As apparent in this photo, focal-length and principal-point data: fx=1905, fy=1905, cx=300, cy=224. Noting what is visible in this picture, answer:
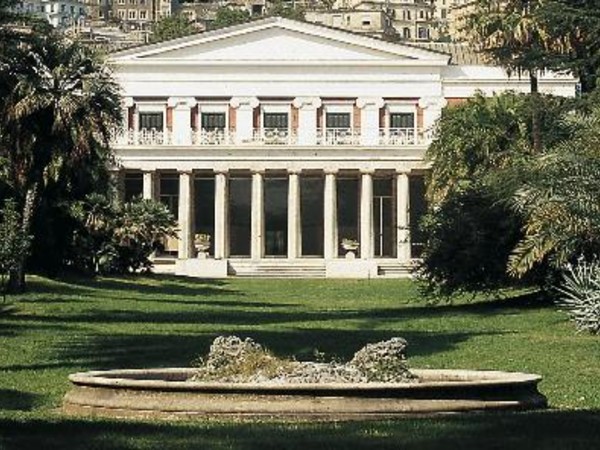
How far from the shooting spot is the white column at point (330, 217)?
336 feet

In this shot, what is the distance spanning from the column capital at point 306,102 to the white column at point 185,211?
7855mm

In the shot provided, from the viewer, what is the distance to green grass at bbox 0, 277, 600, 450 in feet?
56.1

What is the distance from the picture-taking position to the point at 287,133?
105 meters

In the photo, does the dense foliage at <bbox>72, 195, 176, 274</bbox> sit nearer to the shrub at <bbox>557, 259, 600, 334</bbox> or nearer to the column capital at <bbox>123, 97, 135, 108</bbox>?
the column capital at <bbox>123, 97, 135, 108</bbox>

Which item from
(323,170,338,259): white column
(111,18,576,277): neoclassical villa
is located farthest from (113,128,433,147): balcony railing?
(323,170,338,259): white column

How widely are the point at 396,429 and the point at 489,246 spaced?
119 ft

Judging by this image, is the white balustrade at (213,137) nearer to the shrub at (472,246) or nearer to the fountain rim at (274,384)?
the shrub at (472,246)

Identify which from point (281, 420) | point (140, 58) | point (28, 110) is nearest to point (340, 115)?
point (140, 58)

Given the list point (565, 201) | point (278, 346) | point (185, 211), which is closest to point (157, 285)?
point (185, 211)

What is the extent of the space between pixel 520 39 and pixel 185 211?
136ft

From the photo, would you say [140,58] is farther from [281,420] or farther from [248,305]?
[281,420]

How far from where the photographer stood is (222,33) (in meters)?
108

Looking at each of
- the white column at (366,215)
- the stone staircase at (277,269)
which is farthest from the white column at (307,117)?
the stone staircase at (277,269)

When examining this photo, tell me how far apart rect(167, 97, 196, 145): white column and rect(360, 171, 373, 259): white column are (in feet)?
32.2
